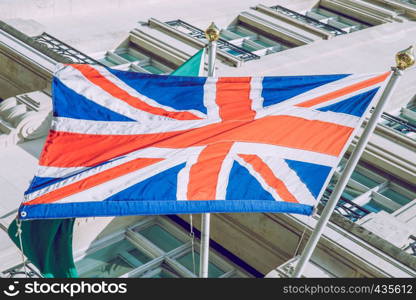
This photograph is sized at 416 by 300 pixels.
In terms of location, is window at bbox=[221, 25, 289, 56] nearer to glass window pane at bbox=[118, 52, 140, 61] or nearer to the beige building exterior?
the beige building exterior

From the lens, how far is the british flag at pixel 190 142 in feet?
31.0

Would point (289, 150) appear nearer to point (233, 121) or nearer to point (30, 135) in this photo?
point (233, 121)

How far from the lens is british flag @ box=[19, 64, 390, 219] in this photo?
372 inches

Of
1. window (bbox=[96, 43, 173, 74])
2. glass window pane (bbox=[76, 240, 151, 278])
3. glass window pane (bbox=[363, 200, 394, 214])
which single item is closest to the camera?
glass window pane (bbox=[76, 240, 151, 278])

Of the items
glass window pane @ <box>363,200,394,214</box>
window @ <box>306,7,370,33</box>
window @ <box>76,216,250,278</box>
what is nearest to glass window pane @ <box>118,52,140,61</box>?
window @ <box>76,216,250,278</box>

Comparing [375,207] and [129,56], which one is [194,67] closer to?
[375,207]

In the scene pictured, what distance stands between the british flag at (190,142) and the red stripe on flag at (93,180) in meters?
0.01

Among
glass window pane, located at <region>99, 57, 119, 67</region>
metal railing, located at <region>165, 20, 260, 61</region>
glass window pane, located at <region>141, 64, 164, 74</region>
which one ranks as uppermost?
metal railing, located at <region>165, 20, 260, 61</region>

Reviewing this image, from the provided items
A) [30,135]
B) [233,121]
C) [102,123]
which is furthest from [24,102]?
[233,121]

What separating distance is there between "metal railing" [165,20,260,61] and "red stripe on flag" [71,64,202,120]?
1306cm

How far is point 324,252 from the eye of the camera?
13.6 metres

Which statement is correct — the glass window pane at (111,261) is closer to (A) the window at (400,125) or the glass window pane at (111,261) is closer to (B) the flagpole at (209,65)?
(B) the flagpole at (209,65)
